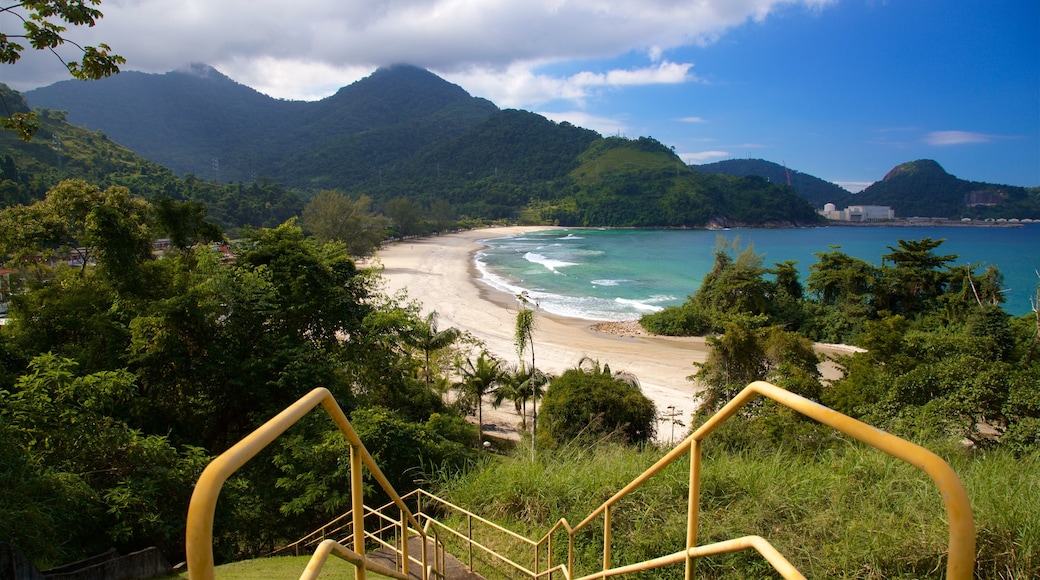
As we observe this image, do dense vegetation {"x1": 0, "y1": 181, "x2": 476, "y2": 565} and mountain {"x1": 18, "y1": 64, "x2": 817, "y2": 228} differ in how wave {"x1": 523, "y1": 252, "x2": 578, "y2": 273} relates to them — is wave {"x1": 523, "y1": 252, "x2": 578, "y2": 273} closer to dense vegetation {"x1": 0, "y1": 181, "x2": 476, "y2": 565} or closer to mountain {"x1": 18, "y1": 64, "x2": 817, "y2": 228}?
mountain {"x1": 18, "y1": 64, "x2": 817, "y2": 228}

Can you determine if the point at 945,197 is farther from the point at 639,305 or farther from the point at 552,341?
the point at 552,341

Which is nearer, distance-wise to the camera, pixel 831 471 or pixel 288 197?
pixel 831 471

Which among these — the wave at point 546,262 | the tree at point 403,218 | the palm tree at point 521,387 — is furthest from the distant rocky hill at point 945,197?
the palm tree at point 521,387

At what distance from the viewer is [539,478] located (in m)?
6.02

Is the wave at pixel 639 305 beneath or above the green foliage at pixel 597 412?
beneath

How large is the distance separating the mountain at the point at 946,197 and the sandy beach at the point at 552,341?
6903 inches

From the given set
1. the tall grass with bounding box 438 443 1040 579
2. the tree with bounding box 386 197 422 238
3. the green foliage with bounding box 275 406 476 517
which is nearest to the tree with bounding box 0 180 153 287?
the green foliage with bounding box 275 406 476 517

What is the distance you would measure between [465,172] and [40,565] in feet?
558

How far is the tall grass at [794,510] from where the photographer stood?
3578 mm

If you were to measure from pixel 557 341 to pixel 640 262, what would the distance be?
40.2 meters

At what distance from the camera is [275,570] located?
5.81 m

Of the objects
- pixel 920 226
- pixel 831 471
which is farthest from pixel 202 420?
pixel 920 226

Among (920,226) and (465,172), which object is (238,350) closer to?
(465,172)

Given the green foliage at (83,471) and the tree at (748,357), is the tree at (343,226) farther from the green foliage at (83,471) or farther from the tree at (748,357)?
the green foliage at (83,471)
